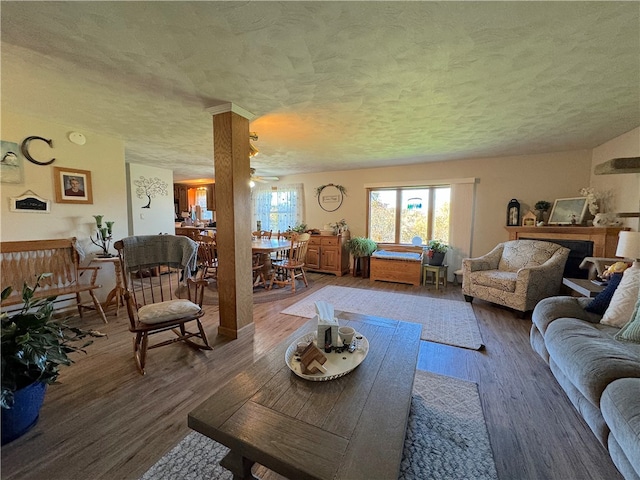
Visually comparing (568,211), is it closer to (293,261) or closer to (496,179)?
(496,179)

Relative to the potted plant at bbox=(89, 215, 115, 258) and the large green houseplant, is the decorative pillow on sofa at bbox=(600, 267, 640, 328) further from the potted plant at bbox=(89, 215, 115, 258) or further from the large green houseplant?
the potted plant at bbox=(89, 215, 115, 258)

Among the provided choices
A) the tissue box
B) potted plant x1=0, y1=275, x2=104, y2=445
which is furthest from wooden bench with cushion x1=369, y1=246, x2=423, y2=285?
potted plant x1=0, y1=275, x2=104, y2=445

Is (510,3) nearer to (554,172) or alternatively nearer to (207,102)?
(207,102)

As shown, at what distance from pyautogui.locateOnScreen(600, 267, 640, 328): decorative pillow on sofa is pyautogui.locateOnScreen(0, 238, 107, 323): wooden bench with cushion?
455cm

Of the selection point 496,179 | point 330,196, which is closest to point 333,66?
point 496,179

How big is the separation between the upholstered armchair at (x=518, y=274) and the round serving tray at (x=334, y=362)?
2651 mm

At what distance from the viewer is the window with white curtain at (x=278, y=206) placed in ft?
20.7

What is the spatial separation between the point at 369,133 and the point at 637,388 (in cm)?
296

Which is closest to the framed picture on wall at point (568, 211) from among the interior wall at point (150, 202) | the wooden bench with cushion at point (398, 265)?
the wooden bench with cushion at point (398, 265)

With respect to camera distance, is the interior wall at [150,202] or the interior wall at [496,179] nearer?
the interior wall at [496,179]

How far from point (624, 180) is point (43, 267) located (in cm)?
661

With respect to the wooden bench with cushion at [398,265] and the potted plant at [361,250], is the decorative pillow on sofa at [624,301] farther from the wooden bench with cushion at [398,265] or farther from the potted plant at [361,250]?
the potted plant at [361,250]

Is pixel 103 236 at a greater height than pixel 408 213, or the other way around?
pixel 408 213

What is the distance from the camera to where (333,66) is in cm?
179
